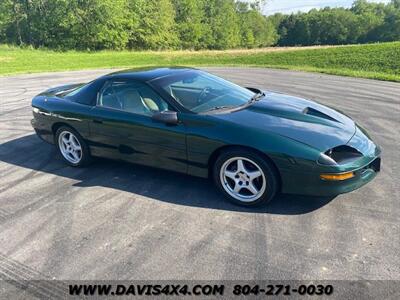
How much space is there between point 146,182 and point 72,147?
138 cm

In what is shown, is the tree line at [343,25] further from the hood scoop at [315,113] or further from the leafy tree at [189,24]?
the hood scoop at [315,113]

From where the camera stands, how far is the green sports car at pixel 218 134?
3.53 meters

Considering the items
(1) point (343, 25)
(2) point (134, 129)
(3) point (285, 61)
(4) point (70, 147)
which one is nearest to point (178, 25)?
(3) point (285, 61)

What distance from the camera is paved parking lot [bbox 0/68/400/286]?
2.92 m

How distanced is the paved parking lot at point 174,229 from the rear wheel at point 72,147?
146mm

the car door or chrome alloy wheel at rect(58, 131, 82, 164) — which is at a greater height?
the car door

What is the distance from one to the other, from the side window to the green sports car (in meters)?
0.01

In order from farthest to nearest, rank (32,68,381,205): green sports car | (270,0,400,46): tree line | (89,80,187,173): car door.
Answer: (270,0,400,46): tree line → (89,80,187,173): car door → (32,68,381,205): green sports car

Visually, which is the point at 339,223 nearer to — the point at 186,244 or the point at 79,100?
the point at 186,244

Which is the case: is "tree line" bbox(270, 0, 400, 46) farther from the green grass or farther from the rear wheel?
the rear wheel

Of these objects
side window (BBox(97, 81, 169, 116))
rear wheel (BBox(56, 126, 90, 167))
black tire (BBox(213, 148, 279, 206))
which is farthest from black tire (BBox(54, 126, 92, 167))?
black tire (BBox(213, 148, 279, 206))

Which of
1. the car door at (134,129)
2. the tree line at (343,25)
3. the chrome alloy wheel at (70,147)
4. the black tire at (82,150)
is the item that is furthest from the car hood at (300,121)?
the tree line at (343,25)

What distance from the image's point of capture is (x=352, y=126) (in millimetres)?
4219

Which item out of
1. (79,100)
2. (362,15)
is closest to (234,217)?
(79,100)
